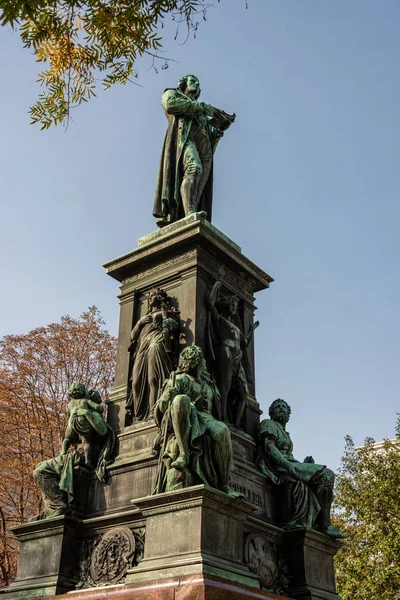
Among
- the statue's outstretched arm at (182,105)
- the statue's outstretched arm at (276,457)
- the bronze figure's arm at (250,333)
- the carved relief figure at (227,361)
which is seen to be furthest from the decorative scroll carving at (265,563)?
the statue's outstretched arm at (182,105)

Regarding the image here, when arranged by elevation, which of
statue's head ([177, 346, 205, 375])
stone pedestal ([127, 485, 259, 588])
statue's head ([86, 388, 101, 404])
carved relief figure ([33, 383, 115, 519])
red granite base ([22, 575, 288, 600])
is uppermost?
statue's head ([86, 388, 101, 404])

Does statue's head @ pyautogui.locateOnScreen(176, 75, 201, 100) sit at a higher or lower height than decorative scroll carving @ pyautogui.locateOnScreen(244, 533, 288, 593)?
higher

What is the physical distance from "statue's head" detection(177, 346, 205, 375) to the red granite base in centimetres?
270

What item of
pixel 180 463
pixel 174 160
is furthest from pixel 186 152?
pixel 180 463

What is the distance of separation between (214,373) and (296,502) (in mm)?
2110

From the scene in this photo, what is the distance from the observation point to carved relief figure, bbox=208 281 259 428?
9.80 m

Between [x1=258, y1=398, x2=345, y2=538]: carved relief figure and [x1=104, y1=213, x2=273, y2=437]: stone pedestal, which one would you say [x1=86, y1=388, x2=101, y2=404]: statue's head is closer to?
[x1=104, y1=213, x2=273, y2=437]: stone pedestal

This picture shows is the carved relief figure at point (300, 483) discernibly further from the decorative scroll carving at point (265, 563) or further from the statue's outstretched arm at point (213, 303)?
the statue's outstretched arm at point (213, 303)

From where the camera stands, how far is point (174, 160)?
12.1 m

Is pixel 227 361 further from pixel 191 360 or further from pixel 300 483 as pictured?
pixel 300 483

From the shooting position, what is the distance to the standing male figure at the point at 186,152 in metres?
11.8

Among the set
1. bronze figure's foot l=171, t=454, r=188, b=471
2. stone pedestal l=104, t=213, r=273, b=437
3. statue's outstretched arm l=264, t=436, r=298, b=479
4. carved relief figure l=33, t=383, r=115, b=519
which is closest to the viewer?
bronze figure's foot l=171, t=454, r=188, b=471

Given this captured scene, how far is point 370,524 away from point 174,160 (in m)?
16.6

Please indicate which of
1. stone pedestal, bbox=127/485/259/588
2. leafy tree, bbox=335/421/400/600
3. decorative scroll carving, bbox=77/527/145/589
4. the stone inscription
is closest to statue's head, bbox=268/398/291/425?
the stone inscription
